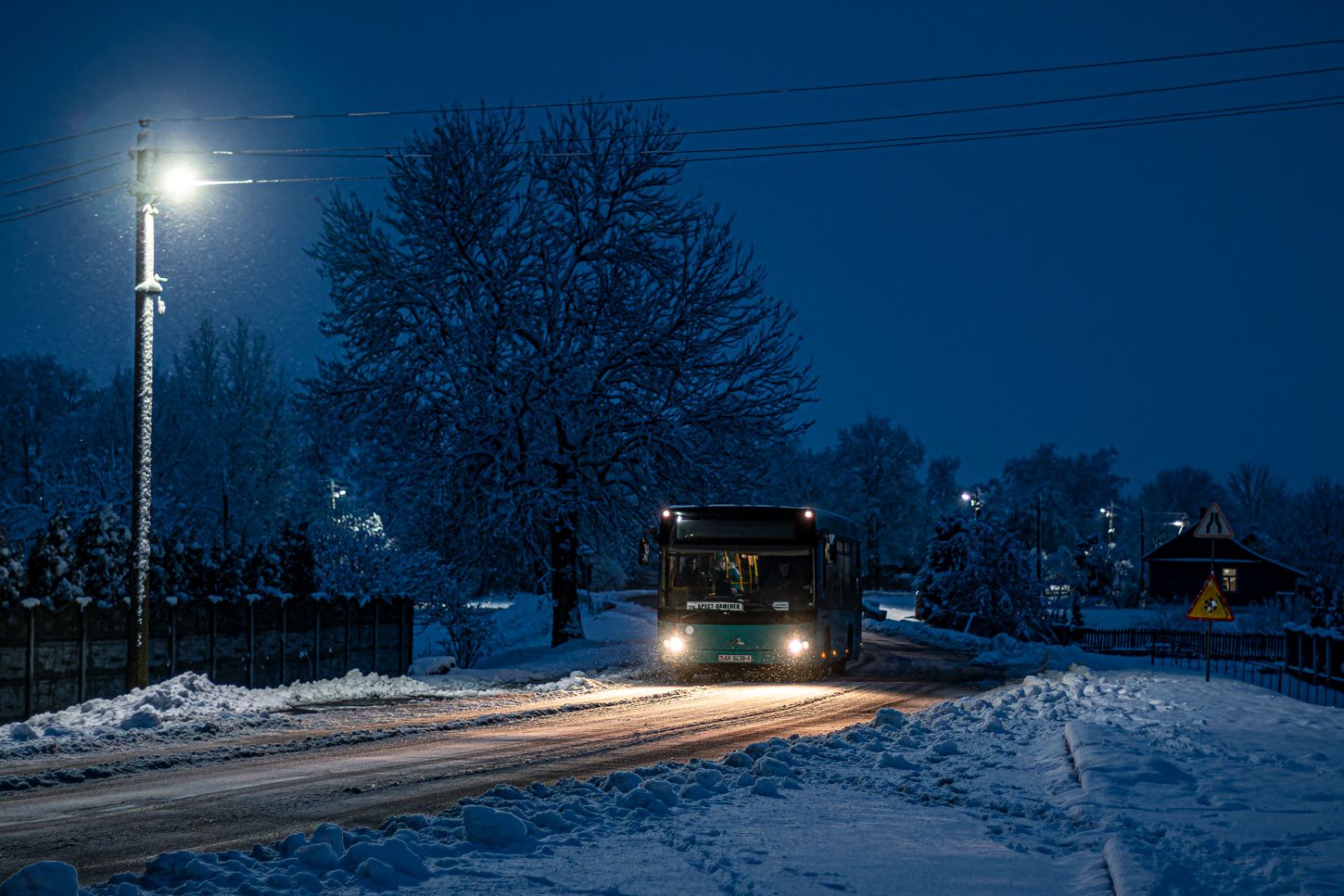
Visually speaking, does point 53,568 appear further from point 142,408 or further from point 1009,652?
point 1009,652

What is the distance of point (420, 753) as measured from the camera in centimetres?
1154

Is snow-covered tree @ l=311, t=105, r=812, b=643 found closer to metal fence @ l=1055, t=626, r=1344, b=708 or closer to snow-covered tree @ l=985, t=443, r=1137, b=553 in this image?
metal fence @ l=1055, t=626, r=1344, b=708

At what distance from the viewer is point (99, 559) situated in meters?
19.5

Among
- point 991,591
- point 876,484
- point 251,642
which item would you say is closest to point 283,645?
point 251,642

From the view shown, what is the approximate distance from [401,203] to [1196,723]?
23.6 m

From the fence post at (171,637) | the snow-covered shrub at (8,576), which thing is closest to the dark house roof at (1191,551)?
the fence post at (171,637)

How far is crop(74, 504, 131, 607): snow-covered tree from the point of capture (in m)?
19.2

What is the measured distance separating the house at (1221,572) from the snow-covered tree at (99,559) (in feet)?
228

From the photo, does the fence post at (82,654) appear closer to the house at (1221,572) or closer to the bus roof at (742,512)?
the bus roof at (742,512)

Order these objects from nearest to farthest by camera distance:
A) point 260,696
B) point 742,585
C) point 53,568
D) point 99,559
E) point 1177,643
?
point 260,696, point 53,568, point 99,559, point 742,585, point 1177,643

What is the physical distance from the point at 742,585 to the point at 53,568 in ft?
38.1

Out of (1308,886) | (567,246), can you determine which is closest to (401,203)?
(567,246)

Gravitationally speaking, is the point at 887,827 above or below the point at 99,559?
below

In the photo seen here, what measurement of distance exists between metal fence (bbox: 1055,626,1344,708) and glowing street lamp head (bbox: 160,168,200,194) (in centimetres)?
2027
